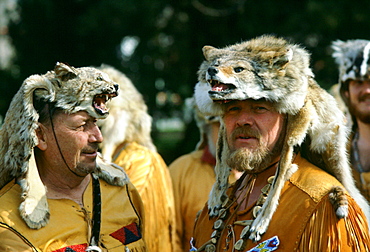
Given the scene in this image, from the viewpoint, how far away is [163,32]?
11.0m

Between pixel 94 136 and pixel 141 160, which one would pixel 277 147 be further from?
pixel 141 160

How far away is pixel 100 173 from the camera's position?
3.44 m

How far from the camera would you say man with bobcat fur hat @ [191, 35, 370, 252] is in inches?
108

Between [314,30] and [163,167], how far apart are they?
5.24m

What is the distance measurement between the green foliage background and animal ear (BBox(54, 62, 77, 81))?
6.30 m

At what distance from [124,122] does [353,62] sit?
2.13 metres

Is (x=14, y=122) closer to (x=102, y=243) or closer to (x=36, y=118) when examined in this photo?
(x=36, y=118)

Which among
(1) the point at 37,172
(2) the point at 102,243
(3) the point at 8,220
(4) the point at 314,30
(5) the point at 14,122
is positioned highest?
(4) the point at 314,30

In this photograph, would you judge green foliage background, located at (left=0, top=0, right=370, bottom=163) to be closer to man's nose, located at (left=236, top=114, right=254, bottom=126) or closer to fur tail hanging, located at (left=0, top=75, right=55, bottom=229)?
man's nose, located at (left=236, top=114, right=254, bottom=126)

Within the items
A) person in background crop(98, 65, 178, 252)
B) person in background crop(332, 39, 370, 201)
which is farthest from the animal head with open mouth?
person in background crop(332, 39, 370, 201)

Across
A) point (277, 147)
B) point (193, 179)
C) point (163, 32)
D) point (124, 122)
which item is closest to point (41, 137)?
point (277, 147)

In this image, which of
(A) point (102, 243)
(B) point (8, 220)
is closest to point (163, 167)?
(A) point (102, 243)

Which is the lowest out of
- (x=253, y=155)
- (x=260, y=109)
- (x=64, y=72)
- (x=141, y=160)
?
(x=141, y=160)

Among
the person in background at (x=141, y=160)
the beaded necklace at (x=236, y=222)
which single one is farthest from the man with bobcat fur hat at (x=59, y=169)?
the person in background at (x=141, y=160)
